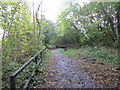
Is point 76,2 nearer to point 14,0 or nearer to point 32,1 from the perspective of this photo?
point 32,1

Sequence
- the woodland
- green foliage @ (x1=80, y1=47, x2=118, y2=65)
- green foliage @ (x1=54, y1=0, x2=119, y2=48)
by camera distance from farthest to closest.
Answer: green foliage @ (x1=54, y1=0, x2=119, y2=48), green foliage @ (x1=80, y1=47, x2=118, y2=65), the woodland

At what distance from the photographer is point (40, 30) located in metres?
8.29

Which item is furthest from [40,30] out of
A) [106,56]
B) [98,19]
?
[106,56]

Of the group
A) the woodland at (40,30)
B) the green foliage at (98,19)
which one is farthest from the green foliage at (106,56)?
the green foliage at (98,19)

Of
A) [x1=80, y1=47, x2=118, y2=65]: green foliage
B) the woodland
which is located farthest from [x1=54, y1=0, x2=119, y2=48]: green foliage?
[x1=80, y1=47, x2=118, y2=65]: green foliage

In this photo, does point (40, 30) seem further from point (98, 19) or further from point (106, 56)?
point (106, 56)

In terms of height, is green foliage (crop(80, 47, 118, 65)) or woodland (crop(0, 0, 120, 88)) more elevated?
woodland (crop(0, 0, 120, 88))

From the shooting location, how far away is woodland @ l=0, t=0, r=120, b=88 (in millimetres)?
3059

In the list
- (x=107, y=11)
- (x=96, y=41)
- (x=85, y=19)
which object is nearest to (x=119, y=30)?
(x=107, y=11)

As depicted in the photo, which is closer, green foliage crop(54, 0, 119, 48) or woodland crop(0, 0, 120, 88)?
woodland crop(0, 0, 120, 88)

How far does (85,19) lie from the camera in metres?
9.82

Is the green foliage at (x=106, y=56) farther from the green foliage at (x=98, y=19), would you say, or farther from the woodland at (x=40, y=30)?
the green foliage at (x=98, y=19)

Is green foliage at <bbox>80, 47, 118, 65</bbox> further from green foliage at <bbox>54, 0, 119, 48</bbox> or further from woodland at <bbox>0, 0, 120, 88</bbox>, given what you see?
green foliage at <bbox>54, 0, 119, 48</bbox>

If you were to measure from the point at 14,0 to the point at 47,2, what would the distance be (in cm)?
562
